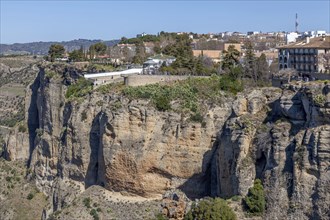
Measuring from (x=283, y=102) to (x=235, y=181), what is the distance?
3520mm

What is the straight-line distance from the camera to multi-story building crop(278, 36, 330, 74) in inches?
1314

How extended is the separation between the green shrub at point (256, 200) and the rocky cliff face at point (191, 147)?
0.31 meters

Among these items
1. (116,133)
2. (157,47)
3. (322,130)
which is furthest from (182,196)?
(157,47)

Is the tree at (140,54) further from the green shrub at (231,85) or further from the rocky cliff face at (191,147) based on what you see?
the green shrub at (231,85)

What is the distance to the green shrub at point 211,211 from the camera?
24203mm

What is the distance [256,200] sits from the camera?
24.4 metres

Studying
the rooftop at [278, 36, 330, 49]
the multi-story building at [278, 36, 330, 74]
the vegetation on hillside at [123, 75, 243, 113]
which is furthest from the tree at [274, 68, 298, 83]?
the vegetation on hillside at [123, 75, 243, 113]

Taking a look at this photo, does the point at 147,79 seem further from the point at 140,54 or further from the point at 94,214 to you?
the point at 140,54

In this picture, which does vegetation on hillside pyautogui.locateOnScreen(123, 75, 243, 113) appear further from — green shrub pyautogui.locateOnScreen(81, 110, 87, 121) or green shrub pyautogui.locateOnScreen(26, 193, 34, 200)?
green shrub pyautogui.locateOnScreen(26, 193, 34, 200)

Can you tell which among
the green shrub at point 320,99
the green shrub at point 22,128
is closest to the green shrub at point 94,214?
the green shrub at point 320,99

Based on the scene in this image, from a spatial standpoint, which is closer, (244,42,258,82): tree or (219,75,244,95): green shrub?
(219,75,244,95): green shrub

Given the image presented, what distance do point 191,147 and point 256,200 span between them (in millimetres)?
8289

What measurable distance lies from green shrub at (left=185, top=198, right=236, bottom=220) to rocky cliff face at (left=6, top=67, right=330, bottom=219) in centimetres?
130

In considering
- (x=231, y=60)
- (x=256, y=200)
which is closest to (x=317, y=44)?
(x=231, y=60)
